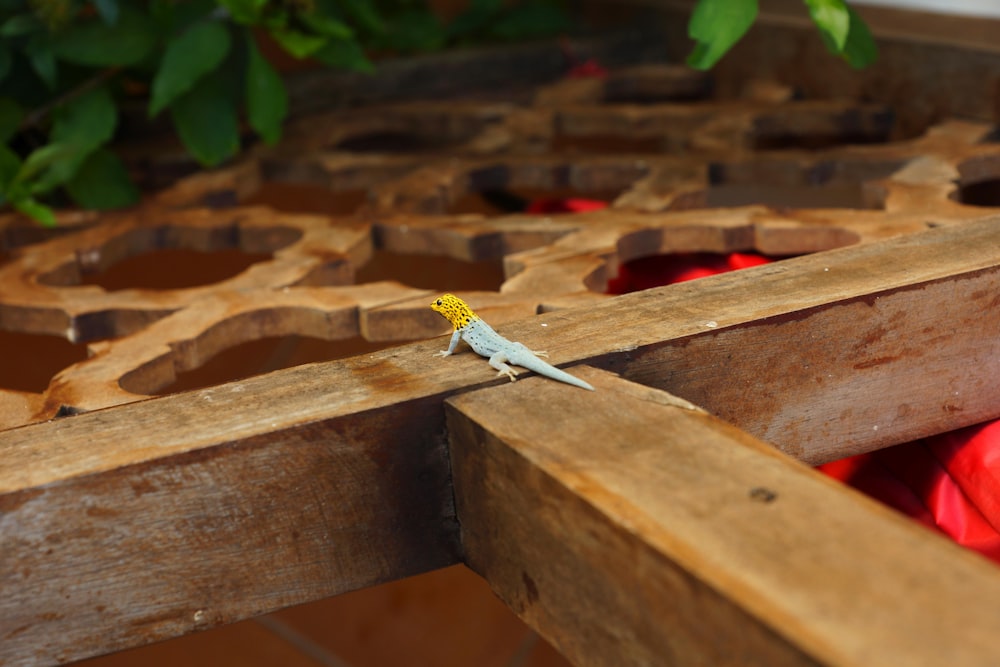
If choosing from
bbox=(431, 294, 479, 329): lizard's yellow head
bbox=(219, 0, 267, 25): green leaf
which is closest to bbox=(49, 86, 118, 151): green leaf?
bbox=(219, 0, 267, 25): green leaf

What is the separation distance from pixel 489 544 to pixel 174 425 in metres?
0.20

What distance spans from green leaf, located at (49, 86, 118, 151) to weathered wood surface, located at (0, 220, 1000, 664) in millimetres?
833

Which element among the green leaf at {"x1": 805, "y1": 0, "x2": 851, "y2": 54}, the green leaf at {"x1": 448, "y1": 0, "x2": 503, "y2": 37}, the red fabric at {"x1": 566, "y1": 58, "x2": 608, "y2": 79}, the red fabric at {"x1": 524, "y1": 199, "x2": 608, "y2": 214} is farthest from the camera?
the green leaf at {"x1": 448, "y1": 0, "x2": 503, "y2": 37}

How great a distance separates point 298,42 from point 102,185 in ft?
1.05

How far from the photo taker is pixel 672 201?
1365 millimetres

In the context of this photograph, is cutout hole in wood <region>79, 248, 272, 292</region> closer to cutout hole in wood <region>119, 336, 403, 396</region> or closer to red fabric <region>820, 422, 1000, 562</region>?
cutout hole in wood <region>119, 336, 403, 396</region>

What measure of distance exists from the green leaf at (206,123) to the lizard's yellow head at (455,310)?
0.73m

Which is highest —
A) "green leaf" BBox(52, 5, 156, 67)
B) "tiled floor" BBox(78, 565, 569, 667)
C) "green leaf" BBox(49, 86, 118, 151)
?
"green leaf" BBox(52, 5, 156, 67)

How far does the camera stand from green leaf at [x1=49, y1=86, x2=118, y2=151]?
1.47 meters

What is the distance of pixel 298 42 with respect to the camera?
1504mm

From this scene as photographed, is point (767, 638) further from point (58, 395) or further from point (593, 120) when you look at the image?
point (593, 120)

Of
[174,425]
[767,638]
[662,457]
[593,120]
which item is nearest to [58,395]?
[174,425]

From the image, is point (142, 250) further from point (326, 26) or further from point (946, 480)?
point (946, 480)

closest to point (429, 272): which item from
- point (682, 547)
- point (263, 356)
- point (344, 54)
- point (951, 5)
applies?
point (263, 356)
